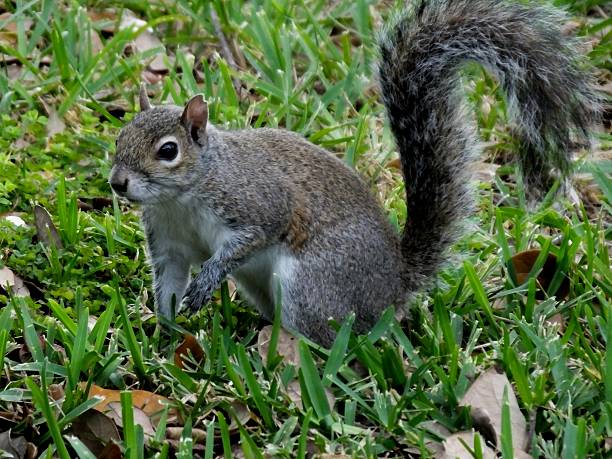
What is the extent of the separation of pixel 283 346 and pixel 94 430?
64 cm

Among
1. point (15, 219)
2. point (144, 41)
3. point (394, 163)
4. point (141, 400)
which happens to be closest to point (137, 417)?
point (141, 400)

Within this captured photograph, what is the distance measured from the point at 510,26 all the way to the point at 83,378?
1.57m

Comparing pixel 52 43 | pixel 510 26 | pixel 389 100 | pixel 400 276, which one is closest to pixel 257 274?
pixel 400 276

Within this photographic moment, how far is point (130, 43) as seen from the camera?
16.2ft

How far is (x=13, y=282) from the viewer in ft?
11.6

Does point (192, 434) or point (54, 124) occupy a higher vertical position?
point (54, 124)

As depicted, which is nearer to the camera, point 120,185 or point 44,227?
point 120,185

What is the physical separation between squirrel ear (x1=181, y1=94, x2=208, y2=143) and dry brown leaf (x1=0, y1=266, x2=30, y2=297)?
2.39 ft

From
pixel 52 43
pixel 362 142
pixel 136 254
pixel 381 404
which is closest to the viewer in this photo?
pixel 381 404

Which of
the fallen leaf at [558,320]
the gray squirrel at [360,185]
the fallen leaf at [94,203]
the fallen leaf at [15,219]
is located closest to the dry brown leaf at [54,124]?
the fallen leaf at [94,203]

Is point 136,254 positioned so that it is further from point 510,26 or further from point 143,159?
point 510,26

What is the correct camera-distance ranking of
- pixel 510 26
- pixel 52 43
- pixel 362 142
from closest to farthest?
pixel 510 26 < pixel 362 142 < pixel 52 43

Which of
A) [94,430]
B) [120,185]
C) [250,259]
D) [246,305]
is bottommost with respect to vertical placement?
[246,305]

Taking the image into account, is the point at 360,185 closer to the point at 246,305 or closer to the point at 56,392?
the point at 246,305
